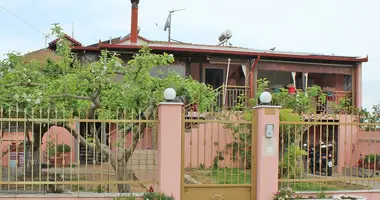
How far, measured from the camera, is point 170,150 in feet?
25.5

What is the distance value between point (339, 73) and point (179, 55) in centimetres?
681

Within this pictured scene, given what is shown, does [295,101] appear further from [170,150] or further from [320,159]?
[170,150]

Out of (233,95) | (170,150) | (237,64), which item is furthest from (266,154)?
(237,64)

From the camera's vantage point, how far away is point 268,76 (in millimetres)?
20766

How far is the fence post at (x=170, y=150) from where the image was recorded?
776cm

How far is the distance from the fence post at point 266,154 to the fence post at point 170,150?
4.59 feet

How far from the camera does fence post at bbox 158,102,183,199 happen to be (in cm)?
776

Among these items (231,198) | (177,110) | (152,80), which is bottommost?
(231,198)

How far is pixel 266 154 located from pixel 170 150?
5.55 feet

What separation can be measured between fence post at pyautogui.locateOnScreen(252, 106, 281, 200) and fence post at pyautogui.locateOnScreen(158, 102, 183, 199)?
1.40m

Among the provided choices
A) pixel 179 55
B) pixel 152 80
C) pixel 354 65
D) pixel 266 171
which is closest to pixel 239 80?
pixel 179 55

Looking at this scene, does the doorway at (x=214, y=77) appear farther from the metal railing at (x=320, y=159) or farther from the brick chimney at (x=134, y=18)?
the metal railing at (x=320, y=159)

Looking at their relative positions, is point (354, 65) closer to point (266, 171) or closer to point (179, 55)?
point (179, 55)

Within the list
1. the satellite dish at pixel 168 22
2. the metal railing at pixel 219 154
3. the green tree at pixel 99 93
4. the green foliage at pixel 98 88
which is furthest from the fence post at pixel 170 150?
the satellite dish at pixel 168 22
